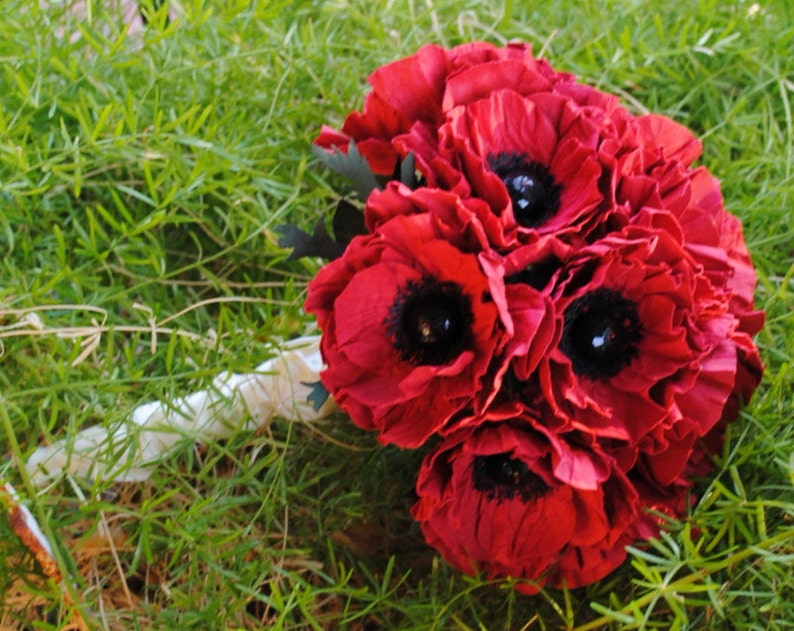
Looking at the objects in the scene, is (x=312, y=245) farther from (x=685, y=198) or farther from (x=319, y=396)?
(x=685, y=198)

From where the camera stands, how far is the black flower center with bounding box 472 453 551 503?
1.67ft

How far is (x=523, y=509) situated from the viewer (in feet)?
1.67

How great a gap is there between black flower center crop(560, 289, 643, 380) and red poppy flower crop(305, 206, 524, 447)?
57 mm

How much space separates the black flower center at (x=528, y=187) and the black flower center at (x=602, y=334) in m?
0.05

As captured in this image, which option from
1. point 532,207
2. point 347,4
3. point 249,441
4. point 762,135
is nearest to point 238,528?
point 249,441

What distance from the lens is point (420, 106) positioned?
1.79 feet

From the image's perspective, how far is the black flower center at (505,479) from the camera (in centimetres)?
51

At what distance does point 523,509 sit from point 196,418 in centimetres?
23

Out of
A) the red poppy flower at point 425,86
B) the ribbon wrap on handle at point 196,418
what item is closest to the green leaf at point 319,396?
the ribbon wrap on handle at point 196,418

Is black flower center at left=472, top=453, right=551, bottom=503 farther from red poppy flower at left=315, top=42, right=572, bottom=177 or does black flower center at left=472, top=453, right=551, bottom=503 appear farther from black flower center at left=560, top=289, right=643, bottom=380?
red poppy flower at left=315, top=42, right=572, bottom=177

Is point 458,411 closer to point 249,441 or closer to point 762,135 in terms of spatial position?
A: point 249,441

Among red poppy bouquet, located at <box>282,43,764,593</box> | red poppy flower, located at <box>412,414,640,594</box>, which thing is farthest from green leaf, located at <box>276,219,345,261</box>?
red poppy flower, located at <box>412,414,640,594</box>

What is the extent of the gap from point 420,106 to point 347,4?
0.26m

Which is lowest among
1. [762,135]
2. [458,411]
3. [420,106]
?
[762,135]
